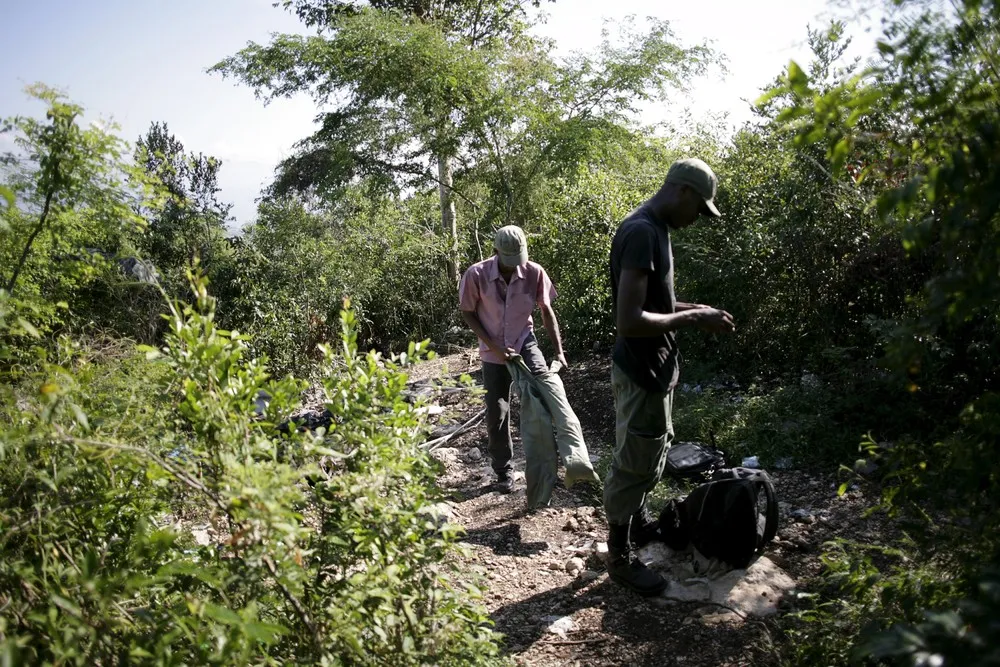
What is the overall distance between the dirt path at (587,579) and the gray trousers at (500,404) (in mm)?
253

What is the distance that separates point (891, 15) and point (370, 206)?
1236cm

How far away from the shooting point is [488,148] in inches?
431

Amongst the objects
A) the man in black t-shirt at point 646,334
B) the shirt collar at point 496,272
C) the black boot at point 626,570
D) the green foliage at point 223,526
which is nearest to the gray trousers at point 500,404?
the shirt collar at point 496,272

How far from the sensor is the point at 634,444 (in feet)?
11.2

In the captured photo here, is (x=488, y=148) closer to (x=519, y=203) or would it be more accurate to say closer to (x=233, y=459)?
(x=519, y=203)

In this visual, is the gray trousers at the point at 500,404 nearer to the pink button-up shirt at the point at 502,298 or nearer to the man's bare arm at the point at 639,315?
the pink button-up shirt at the point at 502,298

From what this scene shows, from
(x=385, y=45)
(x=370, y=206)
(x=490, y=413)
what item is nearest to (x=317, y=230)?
(x=370, y=206)

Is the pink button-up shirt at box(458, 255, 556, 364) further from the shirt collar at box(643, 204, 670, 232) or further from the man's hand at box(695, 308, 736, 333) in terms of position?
the man's hand at box(695, 308, 736, 333)

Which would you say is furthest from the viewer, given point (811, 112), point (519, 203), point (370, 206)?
point (370, 206)

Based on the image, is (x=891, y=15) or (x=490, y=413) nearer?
(x=891, y=15)

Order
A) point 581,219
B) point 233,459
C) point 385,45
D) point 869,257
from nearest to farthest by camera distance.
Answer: point 233,459
point 869,257
point 581,219
point 385,45

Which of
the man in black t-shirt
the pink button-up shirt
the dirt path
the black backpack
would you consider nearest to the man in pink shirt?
the pink button-up shirt

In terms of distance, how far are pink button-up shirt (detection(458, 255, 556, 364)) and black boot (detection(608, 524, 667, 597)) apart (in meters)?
1.48

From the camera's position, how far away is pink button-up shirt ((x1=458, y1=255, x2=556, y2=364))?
470 centimetres
